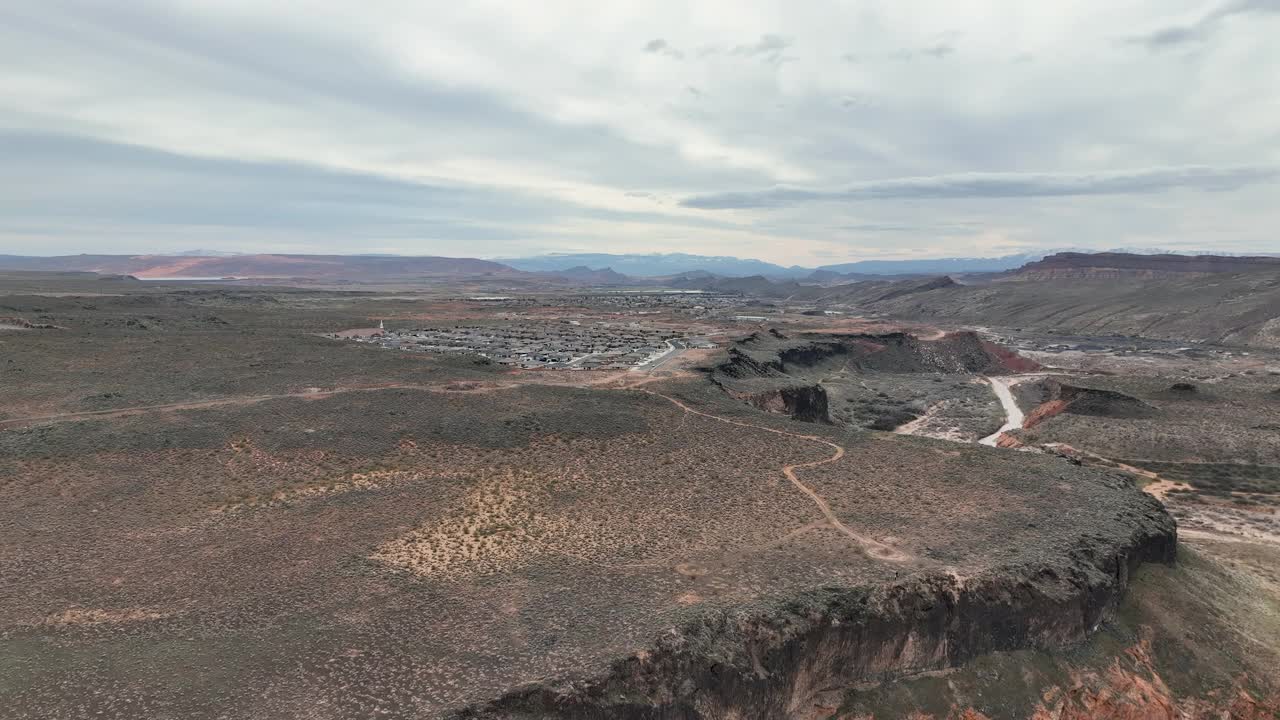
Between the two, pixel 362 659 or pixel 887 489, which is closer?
pixel 362 659

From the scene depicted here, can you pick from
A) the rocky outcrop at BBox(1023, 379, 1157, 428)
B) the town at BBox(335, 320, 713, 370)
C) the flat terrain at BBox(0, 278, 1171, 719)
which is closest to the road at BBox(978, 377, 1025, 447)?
the rocky outcrop at BBox(1023, 379, 1157, 428)

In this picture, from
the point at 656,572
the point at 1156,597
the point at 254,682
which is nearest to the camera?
the point at 254,682

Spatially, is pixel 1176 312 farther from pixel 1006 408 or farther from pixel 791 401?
Answer: pixel 791 401

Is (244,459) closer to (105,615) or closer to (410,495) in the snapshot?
(410,495)

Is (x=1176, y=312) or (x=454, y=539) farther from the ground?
(x=1176, y=312)

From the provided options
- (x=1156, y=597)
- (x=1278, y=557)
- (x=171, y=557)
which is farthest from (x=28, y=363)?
(x=1278, y=557)

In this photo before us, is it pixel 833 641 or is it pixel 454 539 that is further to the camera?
pixel 454 539

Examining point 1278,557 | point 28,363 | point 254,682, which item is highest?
point 28,363

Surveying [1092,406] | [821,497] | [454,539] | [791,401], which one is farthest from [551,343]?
[454,539]
